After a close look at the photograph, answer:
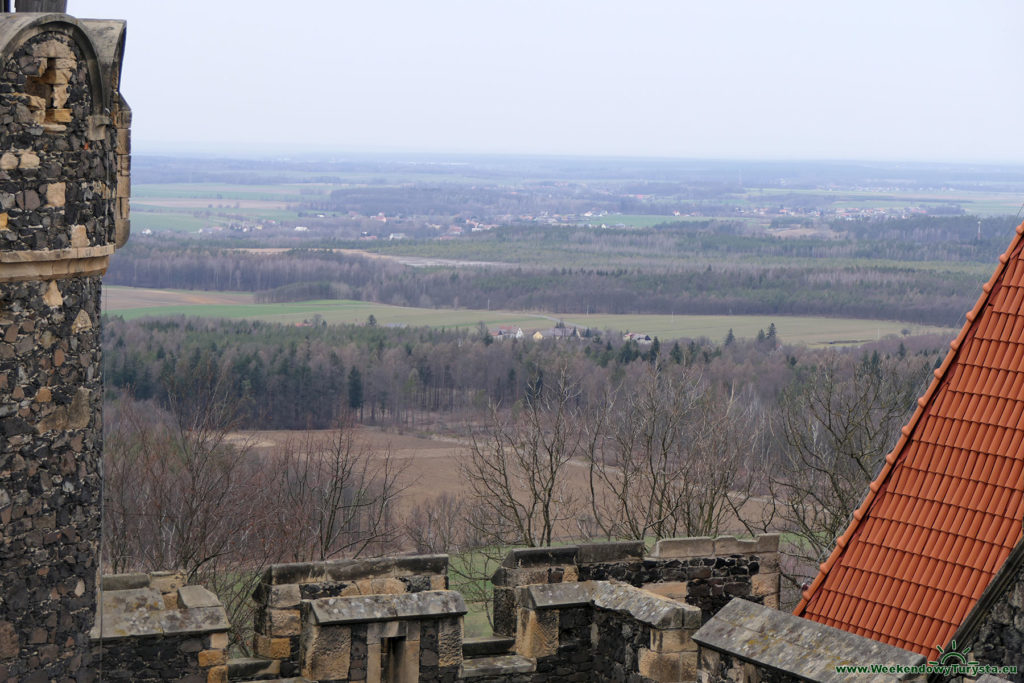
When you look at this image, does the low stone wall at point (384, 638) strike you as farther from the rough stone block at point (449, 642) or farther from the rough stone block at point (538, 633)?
the rough stone block at point (538, 633)

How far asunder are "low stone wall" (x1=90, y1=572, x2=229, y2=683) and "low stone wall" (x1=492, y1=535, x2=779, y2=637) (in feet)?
9.79

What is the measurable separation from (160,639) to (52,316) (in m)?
3.56

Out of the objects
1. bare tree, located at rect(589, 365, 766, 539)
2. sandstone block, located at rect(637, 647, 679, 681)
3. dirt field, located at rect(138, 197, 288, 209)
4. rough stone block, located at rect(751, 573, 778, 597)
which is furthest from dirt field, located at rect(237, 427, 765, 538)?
dirt field, located at rect(138, 197, 288, 209)

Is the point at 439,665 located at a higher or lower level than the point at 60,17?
lower

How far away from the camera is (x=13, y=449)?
762 cm

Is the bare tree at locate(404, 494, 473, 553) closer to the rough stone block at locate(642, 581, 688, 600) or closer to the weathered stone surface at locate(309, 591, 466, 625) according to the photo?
the rough stone block at locate(642, 581, 688, 600)

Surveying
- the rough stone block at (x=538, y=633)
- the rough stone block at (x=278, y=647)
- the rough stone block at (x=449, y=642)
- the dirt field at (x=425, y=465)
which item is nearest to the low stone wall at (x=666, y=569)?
the rough stone block at (x=538, y=633)

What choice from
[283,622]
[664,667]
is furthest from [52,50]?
[664,667]

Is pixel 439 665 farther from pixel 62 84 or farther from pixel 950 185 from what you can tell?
pixel 950 185

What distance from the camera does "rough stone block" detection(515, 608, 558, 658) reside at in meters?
12.4

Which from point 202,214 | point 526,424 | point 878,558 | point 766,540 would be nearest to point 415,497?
point 526,424

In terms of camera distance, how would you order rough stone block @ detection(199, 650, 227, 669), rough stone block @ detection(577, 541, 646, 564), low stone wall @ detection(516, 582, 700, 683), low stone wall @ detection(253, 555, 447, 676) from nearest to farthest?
rough stone block @ detection(199, 650, 227, 669), low stone wall @ detection(253, 555, 447, 676), low stone wall @ detection(516, 582, 700, 683), rough stone block @ detection(577, 541, 646, 564)

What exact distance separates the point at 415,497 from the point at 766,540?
99.8ft

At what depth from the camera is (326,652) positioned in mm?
11156
